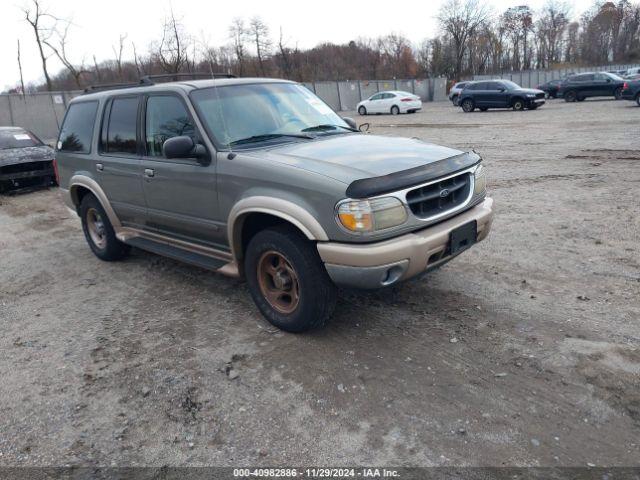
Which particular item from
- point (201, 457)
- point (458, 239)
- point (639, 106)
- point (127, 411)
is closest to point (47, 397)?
point (127, 411)

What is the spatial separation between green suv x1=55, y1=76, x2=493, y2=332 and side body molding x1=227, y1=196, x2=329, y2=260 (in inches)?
0.4

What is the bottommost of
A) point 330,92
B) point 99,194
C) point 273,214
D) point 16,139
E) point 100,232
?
point 100,232

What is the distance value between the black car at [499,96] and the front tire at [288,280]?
24.5 meters

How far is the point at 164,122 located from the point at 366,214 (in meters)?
2.38

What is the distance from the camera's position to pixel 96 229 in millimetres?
6184

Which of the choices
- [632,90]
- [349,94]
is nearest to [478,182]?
[632,90]

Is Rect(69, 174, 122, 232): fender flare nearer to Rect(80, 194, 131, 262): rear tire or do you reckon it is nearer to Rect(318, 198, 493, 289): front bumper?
Rect(80, 194, 131, 262): rear tire

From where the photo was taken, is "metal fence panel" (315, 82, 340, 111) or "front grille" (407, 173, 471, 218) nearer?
"front grille" (407, 173, 471, 218)

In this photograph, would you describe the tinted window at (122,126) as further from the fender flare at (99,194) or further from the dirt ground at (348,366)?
the dirt ground at (348,366)

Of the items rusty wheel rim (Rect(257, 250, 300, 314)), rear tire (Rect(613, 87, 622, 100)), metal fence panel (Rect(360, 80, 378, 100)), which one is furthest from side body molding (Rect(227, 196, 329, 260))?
metal fence panel (Rect(360, 80, 378, 100))

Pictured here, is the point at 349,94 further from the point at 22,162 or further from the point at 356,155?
the point at 356,155

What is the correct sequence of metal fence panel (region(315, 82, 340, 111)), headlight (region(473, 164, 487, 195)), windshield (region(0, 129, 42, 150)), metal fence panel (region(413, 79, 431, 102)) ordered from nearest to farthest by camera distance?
headlight (region(473, 164, 487, 195))
windshield (region(0, 129, 42, 150))
metal fence panel (region(315, 82, 340, 111))
metal fence panel (region(413, 79, 431, 102))

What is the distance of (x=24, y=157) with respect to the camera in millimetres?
11406

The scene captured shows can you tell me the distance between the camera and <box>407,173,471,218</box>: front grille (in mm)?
3453
